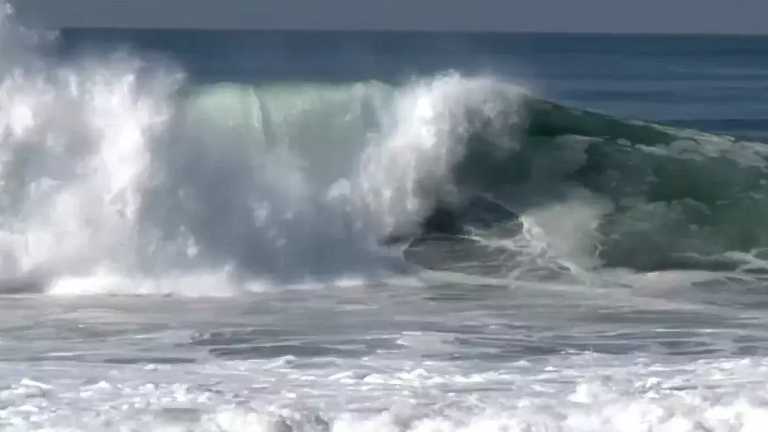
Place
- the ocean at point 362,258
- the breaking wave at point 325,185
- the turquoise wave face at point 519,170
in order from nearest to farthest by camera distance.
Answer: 1. the ocean at point 362,258
2. the breaking wave at point 325,185
3. the turquoise wave face at point 519,170

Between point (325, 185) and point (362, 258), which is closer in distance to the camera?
point (362, 258)

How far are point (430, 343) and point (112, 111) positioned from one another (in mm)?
5310

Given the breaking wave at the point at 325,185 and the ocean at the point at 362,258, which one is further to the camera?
the breaking wave at the point at 325,185

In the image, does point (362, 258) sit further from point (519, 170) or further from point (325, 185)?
point (519, 170)

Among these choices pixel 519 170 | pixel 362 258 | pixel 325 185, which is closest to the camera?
pixel 362 258

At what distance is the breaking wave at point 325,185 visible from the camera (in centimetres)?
1341

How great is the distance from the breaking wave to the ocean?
0.03 meters

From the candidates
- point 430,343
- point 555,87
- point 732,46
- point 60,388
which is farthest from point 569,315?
point 732,46

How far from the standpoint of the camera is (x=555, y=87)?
3925cm

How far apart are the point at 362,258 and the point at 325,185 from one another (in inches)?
53.1

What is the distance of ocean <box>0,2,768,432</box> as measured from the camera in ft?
28.6

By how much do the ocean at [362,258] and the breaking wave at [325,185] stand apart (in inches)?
1.1

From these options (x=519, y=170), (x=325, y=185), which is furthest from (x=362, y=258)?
(x=519, y=170)

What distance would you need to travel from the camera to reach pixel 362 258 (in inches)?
544
